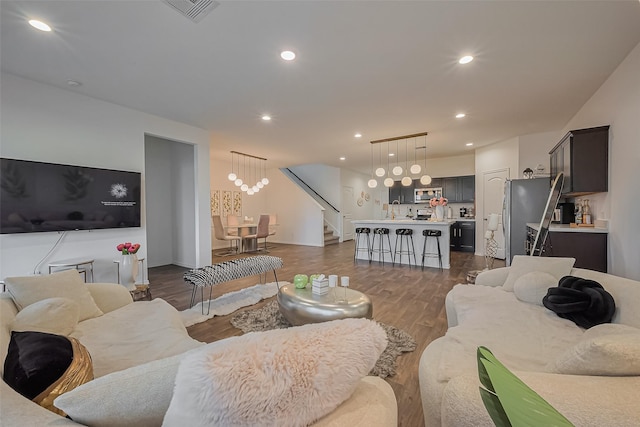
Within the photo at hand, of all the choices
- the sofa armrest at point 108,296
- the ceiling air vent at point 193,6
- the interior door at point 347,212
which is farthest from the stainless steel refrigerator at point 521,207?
the sofa armrest at point 108,296

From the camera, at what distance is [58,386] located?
92cm

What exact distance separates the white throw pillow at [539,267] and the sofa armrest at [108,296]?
3.55 m

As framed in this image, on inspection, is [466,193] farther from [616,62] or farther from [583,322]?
[583,322]

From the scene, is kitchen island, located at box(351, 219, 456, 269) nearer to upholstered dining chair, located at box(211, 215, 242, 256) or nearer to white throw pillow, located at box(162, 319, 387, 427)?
upholstered dining chair, located at box(211, 215, 242, 256)

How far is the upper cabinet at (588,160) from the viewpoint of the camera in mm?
3176

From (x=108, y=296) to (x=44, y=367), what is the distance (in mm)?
1535

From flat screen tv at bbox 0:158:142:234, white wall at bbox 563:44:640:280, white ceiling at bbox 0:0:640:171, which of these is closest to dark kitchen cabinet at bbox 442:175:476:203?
white ceiling at bbox 0:0:640:171

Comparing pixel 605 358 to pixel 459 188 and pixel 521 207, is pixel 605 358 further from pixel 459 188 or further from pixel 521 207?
pixel 459 188

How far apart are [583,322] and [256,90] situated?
3958 mm

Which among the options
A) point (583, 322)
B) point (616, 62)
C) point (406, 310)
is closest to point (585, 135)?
point (616, 62)

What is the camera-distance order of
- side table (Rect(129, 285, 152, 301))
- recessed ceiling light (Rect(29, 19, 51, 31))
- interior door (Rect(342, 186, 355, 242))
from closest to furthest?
recessed ceiling light (Rect(29, 19, 51, 31)) < side table (Rect(129, 285, 152, 301)) < interior door (Rect(342, 186, 355, 242))

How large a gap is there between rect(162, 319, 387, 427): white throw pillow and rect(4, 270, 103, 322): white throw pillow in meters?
1.98

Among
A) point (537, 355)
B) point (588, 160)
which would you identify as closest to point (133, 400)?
point (537, 355)

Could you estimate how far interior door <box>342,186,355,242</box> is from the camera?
9820mm
